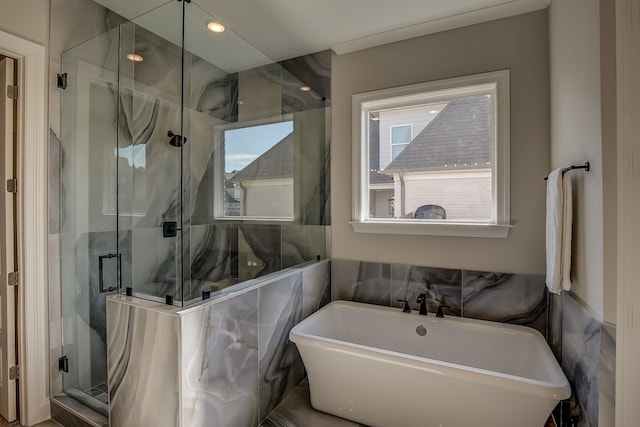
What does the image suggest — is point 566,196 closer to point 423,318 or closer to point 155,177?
point 423,318

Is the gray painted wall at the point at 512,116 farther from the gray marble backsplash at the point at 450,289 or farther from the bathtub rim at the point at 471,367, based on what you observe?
the bathtub rim at the point at 471,367

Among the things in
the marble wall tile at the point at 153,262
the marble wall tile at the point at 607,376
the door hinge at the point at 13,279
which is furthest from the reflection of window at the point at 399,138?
the door hinge at the point at 13,279

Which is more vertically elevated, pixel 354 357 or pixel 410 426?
pixel 354 357

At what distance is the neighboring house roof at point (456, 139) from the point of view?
2.29m

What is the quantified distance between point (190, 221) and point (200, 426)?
55.5 inches

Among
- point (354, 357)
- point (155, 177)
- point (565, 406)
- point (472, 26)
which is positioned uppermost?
point (472, 26)

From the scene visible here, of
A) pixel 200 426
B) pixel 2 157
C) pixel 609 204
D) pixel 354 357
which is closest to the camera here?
pixel 609 204

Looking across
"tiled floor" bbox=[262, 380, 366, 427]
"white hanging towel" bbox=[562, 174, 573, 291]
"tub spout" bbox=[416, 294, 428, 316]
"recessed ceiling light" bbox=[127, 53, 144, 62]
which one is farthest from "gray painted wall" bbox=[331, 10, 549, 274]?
"recessed ceiling light" bbox=[127, 53, 144, 62]

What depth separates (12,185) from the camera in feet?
6.16

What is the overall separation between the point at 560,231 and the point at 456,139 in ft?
3.42

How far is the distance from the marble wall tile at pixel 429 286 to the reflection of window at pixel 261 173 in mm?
1136

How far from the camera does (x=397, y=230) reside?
2.45m

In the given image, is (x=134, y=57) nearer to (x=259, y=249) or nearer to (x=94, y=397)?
(x=259, y=249)

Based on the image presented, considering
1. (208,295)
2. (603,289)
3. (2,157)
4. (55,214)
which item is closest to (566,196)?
(603,289)
